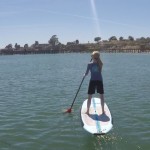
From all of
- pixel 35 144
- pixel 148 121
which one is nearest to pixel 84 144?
pixel 35 144

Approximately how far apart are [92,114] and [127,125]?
4.84 ft

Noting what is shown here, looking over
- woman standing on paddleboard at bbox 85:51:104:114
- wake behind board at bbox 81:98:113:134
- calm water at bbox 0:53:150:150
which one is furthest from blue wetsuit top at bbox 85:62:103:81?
calm water at bbox 0:53:150:150

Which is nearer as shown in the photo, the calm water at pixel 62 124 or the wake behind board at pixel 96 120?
the calm water at pixel 62 124

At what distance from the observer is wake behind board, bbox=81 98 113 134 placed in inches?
483

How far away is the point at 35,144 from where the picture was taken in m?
11.7

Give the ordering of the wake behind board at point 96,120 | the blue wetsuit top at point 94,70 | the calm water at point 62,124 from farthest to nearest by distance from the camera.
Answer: the blue wetsuit top at point 94,70 < the wake behind board at point 96,120 < the calm water at point 62,124

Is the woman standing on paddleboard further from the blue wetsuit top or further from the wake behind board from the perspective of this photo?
the wake behind board

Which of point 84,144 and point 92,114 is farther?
point 92,114

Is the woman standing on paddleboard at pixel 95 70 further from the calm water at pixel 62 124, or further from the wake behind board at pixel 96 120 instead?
the calm water at pixel 62 124

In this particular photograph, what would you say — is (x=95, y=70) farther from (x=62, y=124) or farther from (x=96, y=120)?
(x=62, y=124)

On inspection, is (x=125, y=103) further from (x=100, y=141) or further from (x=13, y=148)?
Answer: (x=13, y=148)

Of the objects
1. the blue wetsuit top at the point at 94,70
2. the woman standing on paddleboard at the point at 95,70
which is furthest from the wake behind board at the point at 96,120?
the blue wetsuit top at the point at 94,70

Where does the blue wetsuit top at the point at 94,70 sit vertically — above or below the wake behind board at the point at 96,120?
above

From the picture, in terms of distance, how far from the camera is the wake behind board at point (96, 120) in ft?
40.3
